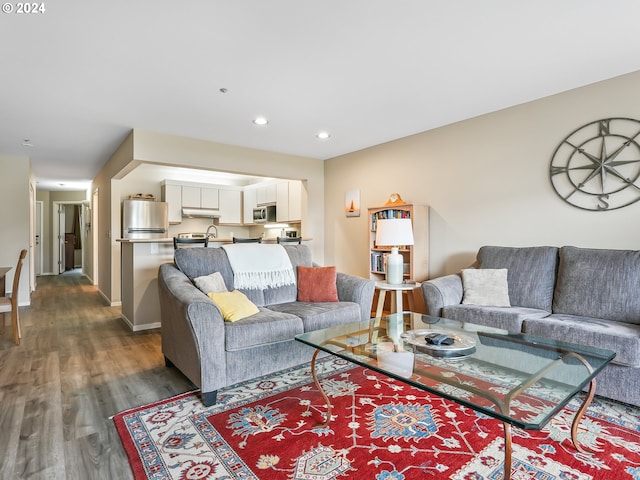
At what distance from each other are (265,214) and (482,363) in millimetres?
5219

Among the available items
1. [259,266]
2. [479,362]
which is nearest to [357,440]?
[479,362]

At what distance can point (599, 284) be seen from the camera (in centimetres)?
273

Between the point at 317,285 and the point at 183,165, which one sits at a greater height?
the point at 183,165

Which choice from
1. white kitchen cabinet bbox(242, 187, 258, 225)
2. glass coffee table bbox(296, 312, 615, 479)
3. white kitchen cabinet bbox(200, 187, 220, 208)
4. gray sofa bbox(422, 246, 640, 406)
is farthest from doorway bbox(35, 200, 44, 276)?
gray sofa bbox(422, 246, 640, 406)

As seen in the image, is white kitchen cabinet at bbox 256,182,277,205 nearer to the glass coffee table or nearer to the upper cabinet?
the upper cabinet

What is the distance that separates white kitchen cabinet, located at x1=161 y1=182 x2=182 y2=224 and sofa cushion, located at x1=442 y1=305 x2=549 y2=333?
16.9 ft

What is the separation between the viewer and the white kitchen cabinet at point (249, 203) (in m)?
7.05

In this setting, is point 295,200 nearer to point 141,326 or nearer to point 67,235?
point 141,326

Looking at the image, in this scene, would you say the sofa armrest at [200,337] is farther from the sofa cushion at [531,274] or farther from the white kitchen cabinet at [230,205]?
the white kitchen cabinet at [230,205]

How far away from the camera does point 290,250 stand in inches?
149

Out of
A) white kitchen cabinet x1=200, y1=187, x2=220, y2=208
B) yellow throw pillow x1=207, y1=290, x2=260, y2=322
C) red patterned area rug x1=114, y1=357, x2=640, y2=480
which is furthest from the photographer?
white kitchen cabinet x1=200, y1=187, x2=220, y2=208

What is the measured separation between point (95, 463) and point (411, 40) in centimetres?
296

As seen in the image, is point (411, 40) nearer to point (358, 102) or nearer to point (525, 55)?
point (525, 55)

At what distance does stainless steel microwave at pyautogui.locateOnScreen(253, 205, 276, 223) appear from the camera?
21.3 feet
